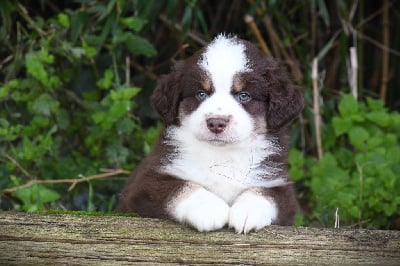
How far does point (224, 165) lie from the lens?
4.33 meters

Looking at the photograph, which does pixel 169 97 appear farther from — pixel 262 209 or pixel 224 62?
pixel 262 209

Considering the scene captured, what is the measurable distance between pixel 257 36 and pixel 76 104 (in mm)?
1607

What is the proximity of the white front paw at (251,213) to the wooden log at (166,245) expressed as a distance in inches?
2.0

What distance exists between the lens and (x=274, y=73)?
451cm

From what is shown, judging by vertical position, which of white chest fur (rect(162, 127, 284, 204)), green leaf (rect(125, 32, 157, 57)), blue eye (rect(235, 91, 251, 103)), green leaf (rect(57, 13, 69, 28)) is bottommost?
white chest fur (rect(162, 127, 284, 204))

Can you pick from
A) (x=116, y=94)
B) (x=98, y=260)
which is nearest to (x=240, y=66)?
(x=98, y=260)

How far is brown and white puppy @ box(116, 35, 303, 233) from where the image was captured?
4156 mm

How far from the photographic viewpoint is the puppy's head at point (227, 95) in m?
4.19

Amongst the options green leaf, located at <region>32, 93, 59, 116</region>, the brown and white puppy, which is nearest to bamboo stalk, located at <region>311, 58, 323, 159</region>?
the brown and white puppy

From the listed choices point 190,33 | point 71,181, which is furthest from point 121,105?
point 190,33

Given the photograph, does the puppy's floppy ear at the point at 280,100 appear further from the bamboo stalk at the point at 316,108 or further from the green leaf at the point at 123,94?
the bamboo stalk at the point at 316,108

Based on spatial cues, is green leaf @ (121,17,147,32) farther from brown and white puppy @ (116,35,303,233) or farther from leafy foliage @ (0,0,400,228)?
brown and white puppy @ (116,35,303,233)

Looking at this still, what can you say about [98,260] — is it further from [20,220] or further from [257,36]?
[257,36]

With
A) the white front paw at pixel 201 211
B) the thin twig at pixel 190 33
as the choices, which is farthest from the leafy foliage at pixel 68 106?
the white front paw at pixel 201 211
